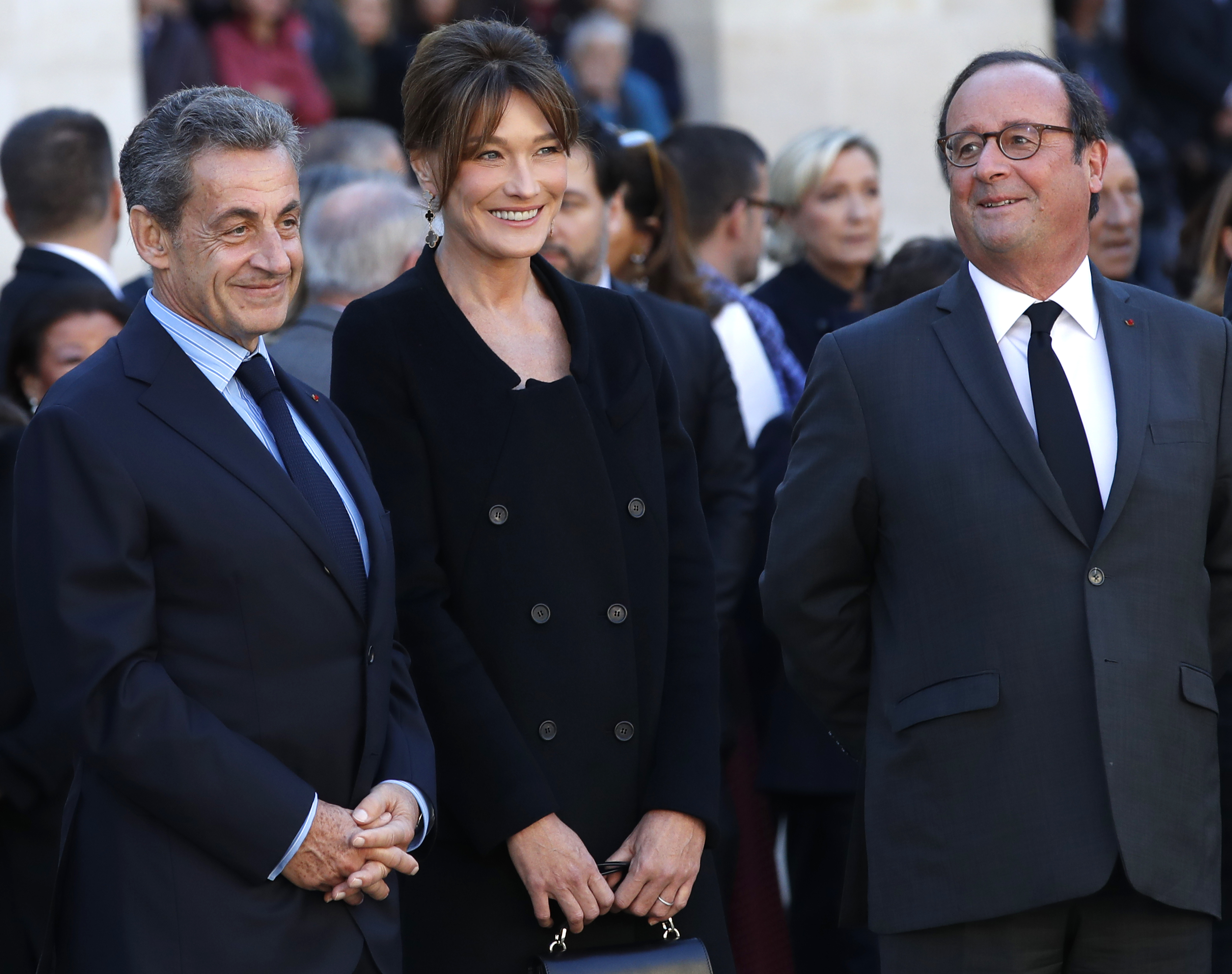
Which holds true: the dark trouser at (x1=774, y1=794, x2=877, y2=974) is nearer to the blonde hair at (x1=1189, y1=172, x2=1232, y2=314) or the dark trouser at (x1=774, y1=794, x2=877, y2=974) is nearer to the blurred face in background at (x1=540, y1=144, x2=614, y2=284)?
the blurred face in background at (x1=540, y1=144, x2=614, y2=284)

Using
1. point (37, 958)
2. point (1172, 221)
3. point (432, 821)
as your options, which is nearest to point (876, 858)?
point (432, 821)

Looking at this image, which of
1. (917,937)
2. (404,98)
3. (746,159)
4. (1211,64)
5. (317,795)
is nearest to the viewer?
(317,795)

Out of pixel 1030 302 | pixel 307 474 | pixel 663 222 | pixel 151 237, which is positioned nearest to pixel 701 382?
pixel 663 222

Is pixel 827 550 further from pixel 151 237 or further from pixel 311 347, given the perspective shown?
pixel 311 347

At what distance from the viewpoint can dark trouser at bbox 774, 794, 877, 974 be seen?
4812 millimetres

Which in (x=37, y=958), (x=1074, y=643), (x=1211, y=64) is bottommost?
(x=37, y=958)

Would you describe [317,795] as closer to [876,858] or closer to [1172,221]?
[876,858]

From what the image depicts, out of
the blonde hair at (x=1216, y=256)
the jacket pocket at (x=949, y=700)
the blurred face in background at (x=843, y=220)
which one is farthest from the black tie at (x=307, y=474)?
the blurred face in background at (x=843, y=220)

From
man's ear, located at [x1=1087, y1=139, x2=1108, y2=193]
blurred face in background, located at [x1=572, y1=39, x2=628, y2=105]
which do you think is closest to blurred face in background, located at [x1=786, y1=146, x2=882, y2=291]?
man's ear, located at [x1=1087, y1=139, x2=1108, y2=193]

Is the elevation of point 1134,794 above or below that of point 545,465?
below

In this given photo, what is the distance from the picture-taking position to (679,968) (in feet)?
10.1

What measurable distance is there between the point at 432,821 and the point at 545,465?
2.32 feet

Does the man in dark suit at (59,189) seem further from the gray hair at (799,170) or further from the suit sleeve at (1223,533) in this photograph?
the suit sleeve at (1223,533)

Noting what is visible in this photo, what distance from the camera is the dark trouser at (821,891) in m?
4.81
